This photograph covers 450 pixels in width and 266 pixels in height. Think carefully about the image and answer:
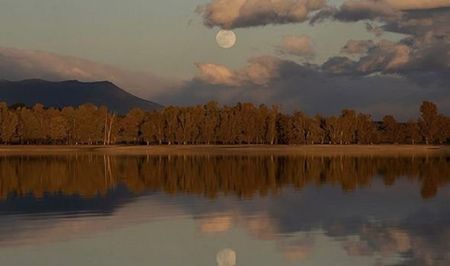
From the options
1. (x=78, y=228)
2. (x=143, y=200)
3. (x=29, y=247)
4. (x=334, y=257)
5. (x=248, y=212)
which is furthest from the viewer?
(x=143, y=200)

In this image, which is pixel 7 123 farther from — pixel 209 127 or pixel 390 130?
pixel 390 130

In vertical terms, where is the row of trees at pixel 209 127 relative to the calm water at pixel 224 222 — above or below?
above

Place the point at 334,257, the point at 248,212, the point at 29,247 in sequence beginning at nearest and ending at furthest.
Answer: the point at 334,257, the point at 29,247, the point at 248,212

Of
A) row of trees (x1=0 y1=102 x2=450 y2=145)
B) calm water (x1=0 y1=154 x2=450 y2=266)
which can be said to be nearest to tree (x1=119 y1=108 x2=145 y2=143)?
row of trees (x1=0 y1=102 x2=450 y2=145)

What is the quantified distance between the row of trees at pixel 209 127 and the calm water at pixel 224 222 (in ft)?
342

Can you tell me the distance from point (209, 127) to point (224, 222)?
130 metres

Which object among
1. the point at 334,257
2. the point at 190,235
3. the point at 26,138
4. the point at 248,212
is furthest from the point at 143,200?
the point at 26,138

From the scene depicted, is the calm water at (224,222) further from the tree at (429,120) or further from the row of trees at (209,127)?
the tree at (429,120)

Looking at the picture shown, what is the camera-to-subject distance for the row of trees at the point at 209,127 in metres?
152

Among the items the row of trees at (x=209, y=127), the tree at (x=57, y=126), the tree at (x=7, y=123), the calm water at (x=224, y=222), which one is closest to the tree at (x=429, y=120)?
the row of trees at (x=209, y=127)

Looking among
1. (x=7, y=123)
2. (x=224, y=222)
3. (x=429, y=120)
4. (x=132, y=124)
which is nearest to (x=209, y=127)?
(x=132, y=124)

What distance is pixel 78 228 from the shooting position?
2598 centimetres

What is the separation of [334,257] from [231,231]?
584 cm

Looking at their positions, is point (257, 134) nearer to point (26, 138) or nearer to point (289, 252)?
point (26, 138)
